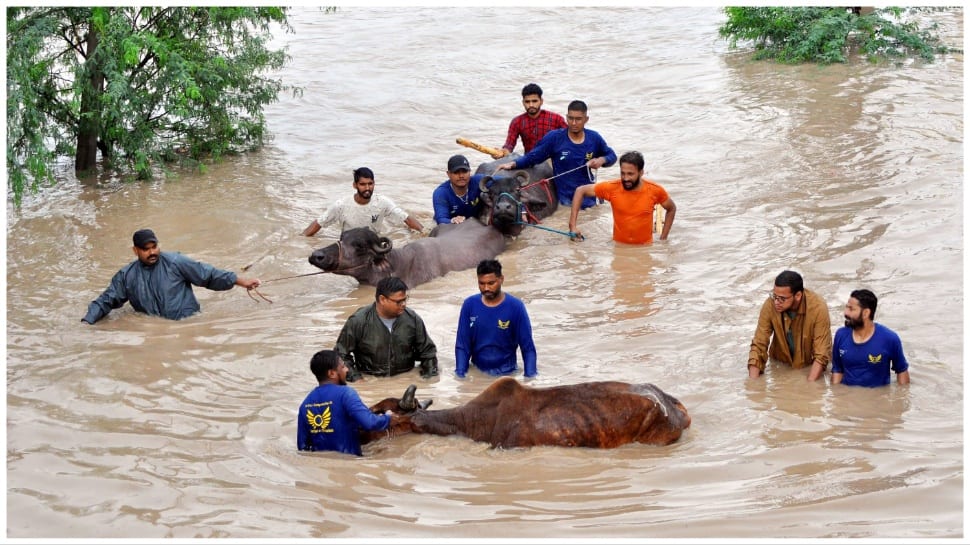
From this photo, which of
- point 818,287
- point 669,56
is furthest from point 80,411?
point 669,56

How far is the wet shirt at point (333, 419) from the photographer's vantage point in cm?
705

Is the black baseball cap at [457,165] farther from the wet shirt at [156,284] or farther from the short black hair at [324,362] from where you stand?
the short black hair at [324,362]

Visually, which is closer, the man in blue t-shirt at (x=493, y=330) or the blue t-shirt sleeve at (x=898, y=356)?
the blue t-shirt sleeve at (x=898, y=356)

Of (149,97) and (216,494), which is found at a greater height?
(149,97)

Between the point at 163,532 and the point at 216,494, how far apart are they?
0.53 m

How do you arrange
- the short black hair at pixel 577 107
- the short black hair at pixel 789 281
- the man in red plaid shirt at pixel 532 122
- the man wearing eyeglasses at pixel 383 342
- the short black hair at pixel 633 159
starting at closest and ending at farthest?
1. the short black hair at pixel 789 281
2. the man wearing eyeglasses at pixel 383 342
3. the short black hair at pixel 633 159
4. the short black hair at pixel 577 107
5. the man in red plaid shirt at pixel 532 122

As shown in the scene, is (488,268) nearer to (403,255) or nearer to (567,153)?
(403,255)

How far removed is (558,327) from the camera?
1005 cm

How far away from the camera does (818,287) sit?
34.5 feet

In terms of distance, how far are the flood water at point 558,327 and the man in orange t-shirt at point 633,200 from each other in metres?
0.27

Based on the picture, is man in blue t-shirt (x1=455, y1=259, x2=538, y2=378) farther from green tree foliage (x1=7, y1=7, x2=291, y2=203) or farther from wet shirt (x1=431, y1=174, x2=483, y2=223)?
green tree foliage (x1=7, y1=7, x2=291, y2=203)

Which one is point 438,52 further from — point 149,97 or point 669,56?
point 149,97

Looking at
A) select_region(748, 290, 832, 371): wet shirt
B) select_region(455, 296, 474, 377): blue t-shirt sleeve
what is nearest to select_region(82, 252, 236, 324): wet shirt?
select_region(455, 296, 474, 377): blue t-shirt sleeve

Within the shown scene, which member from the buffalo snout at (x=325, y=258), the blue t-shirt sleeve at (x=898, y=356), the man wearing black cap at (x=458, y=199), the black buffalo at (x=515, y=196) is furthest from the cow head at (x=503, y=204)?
the blue t-shirt sleeve at (x=898, y=356)
